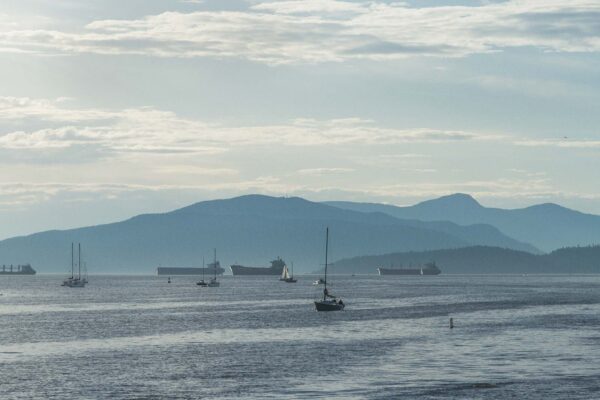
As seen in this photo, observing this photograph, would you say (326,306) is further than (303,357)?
Yes

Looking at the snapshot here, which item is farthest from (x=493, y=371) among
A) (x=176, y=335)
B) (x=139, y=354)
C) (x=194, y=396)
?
(x=176, y=335)

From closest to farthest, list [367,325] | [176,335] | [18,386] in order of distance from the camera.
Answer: [18,386]
[176,335]
[367,325]

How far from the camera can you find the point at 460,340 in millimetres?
124812

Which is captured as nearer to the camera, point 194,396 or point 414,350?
point 194,396

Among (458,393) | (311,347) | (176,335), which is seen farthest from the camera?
(176,335)

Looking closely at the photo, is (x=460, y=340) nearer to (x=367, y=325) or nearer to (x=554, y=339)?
(x=554, y=339)

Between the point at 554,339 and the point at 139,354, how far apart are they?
4648cm

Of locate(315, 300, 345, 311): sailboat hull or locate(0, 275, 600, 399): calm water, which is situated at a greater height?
locate(315, 300, 345, 311): sailboat hull

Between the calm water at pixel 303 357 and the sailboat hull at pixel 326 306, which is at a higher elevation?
the sailboat hull at pixel 326 306

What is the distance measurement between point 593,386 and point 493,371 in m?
11.2

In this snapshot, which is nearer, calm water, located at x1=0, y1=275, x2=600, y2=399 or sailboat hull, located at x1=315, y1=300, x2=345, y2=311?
calm water, located at x1=0, y1=275, x2=600, y2=399

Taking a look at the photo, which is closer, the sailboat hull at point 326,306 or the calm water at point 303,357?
the calm water at point 303,357

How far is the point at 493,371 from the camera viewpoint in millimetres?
93000

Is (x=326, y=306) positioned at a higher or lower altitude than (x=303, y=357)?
higher
